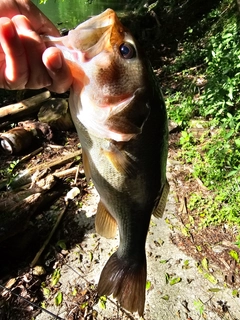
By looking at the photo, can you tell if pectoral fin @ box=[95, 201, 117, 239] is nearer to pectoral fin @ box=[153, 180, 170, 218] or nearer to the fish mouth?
pectoral fin @ box=[153, 180, 170, 218]

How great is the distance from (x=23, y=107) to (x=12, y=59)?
567 centimetres

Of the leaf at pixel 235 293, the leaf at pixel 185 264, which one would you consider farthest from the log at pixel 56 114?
the leaf at pixel 235 293

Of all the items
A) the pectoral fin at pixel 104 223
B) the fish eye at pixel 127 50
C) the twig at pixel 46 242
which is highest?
the fish eye at pixel 127 50

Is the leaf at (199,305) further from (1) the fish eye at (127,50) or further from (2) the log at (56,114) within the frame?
(2) the log at (56,114)

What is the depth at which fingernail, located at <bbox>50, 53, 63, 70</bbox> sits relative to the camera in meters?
1.22

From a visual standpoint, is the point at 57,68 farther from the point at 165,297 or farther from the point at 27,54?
the point at 165,297

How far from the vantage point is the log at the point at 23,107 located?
6.45 meters

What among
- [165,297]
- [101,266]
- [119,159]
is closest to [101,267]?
[101,266]

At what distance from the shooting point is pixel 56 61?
1225mm

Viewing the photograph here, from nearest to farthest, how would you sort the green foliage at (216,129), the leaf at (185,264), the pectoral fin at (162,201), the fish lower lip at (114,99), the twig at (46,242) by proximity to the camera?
the fish lower lip at (114,99)
the pectoral fin at (162,201)
the leaf at (185,264)
the twig at (46,242)
the green foliage at (216,129)

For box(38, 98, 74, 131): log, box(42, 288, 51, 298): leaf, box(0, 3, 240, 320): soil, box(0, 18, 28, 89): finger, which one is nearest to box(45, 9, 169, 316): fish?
box(0, 18, 28, 89): finger

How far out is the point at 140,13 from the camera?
38.2 ft

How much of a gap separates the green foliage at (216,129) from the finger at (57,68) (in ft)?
10.2

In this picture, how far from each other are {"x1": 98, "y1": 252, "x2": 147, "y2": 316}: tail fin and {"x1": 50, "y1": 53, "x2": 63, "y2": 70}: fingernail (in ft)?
3.79
